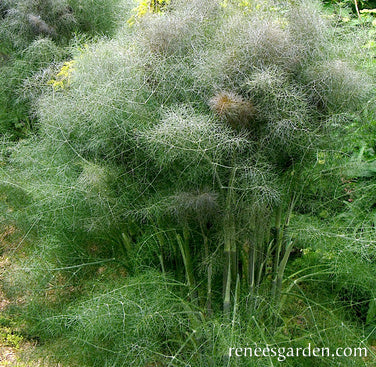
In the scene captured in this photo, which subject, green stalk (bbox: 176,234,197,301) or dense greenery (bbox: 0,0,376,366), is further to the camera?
green stalk (bbox: 176,234,197,301)

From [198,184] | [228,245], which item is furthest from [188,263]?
[198,184]

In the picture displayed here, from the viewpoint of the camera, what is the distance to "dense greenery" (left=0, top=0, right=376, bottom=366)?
2115 mm

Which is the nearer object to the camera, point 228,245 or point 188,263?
point 228,245

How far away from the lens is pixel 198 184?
7.40 ft

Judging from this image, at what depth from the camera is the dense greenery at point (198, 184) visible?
6.94 feet

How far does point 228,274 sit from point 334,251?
0.61 m

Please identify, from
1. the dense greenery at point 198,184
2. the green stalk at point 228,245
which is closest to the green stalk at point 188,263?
the dense greenery at point 198,184

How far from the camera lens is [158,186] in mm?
2457

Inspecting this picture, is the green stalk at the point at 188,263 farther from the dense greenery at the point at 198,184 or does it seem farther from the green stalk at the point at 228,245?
the green stalk at the point at 228,245

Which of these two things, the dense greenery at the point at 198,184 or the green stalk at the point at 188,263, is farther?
the green stalk at the point at 188,263

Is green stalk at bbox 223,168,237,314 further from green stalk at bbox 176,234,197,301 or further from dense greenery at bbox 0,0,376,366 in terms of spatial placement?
green stalk at bbox 176,234,197,301

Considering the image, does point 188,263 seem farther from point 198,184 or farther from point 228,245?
point 198,184

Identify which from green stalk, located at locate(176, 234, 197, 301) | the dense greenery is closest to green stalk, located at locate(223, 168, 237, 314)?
the dense greenery

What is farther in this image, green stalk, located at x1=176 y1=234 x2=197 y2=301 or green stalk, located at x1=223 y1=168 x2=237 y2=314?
green stalk, located at x1=176 y1=234 x2=197 y2=301
